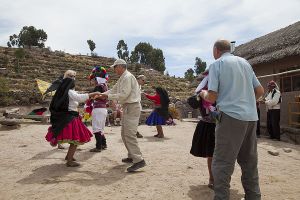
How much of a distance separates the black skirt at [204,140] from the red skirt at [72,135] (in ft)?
6.98

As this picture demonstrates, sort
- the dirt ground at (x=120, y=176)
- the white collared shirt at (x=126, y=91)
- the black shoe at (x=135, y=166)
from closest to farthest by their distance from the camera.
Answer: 1. the dirt ground at (x=120, y=176)
2. the black shoe at (x=135, y=166)
3. the white collared shirt at (x=126, y=91)

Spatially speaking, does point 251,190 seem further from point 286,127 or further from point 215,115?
point 286,127

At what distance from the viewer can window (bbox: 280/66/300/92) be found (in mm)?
11656

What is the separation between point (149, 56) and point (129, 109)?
60641 mm

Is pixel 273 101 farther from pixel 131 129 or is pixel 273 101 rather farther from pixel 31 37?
pixel 31 37

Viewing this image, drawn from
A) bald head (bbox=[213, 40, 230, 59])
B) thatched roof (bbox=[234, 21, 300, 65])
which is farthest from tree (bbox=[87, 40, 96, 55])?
bald head (bbox=[213, 40, 230, 59])

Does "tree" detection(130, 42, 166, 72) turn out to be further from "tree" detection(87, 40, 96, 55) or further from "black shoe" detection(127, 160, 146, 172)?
"black shoe" detection(127, 160, 146, 172)

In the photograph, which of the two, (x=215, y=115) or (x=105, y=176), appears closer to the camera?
(x=215, y=115)

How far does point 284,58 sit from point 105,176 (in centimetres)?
918

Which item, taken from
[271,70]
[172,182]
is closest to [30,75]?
[271,70]

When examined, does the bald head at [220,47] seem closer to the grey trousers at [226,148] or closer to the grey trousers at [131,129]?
the grey trousers at [226,148]

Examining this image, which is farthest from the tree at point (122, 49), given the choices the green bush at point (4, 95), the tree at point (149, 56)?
the green bush at point (4, 95)

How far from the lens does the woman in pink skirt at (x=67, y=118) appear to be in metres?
5.86

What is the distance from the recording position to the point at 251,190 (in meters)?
3.83
